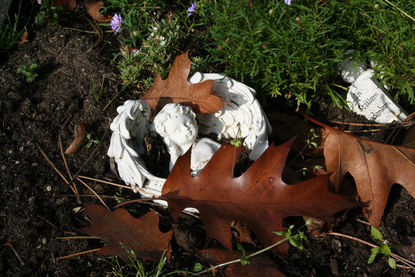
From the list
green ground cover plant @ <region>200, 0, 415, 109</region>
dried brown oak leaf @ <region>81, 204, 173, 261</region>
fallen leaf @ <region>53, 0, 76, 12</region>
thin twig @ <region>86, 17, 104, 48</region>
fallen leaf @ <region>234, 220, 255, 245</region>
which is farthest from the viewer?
fallen leaf @ <region>53, 0, 76, 12</region>

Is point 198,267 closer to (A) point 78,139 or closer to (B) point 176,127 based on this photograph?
(B) point 176,127

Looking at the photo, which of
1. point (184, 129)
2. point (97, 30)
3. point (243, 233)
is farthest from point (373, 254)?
point (97, 30)

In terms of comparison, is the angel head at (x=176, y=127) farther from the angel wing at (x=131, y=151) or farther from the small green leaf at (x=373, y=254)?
the small green leaf at (x=373, y=254)

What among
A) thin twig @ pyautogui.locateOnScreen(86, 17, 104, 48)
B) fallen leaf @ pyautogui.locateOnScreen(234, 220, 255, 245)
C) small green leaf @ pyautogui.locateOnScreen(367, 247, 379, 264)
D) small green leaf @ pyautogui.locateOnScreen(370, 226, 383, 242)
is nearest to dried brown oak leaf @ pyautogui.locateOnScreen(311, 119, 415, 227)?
small green leaf @ pyautogui.locateOnScreen(370, 226, 383, 242)

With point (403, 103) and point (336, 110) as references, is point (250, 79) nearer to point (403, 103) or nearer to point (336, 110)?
point (336, 110)

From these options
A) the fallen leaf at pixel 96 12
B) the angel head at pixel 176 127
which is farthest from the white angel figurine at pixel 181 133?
the fallen leaf at pixel 96 12

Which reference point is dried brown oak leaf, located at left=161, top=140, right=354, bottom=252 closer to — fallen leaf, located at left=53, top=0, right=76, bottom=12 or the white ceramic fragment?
the white ceramic fragment
